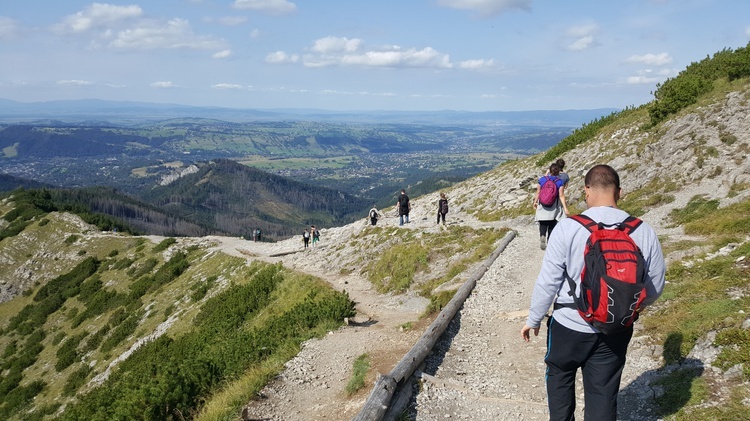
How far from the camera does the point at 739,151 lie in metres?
25.5

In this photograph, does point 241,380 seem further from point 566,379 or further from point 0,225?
point 0,225

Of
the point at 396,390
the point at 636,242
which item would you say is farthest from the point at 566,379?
the point at 396,390

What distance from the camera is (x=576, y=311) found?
515 centimetres

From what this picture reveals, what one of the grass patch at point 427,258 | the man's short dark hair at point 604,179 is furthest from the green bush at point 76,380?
the man's short dark hair at point 604,179

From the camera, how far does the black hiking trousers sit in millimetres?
5133

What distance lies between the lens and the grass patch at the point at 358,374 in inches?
399

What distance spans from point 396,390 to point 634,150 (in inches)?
1264

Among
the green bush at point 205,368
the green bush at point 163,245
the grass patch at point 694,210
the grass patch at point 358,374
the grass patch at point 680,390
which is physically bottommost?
the green bush at point 163,245

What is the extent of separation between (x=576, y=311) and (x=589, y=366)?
75 centimetres

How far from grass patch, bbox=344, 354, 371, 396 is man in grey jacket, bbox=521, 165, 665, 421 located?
5.62 m

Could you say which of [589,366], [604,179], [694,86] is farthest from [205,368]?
[694,86]

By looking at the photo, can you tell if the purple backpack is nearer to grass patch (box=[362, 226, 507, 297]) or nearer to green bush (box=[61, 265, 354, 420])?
grass patch (box=[362, 226, 507, 297])

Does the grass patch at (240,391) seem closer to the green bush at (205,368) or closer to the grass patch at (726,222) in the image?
the green bush at (205,368)

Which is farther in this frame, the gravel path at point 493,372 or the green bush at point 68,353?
the green bush at point 68,353
